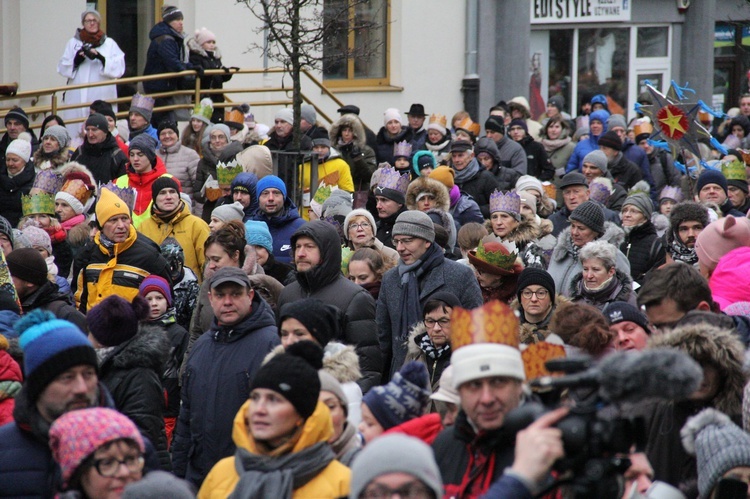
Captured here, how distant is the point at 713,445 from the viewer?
13.3ft

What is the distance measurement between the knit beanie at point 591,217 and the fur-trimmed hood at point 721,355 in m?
4.11

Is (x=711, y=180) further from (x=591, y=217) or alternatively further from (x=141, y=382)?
(x=141, y=382)

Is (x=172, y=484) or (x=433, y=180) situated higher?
(x=433, y=180)

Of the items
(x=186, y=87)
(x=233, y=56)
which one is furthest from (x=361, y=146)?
(x=233, y=56)

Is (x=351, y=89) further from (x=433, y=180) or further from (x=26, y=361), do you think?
(x=26, y=361)

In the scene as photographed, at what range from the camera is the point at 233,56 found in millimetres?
18219

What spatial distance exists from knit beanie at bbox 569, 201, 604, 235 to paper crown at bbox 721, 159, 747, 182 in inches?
154

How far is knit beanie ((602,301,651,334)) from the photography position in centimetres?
573

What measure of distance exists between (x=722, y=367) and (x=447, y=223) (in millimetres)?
5329

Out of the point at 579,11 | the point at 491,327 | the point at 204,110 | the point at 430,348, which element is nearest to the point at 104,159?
the point at 204,110

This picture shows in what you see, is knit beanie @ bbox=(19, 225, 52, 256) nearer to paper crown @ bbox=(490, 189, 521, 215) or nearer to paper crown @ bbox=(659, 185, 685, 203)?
paper crown @ bbox=(490, 189, 521, 215)

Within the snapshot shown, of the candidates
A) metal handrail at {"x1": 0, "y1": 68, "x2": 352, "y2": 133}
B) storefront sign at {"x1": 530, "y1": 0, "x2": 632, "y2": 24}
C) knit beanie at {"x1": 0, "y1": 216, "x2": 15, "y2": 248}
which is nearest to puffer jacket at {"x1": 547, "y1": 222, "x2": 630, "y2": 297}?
knit beanie at {"x1": 0, "y1": 216, "x2": 15, "y2": 248}

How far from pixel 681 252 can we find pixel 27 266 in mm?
4812

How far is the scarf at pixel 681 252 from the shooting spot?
28.4 feet
